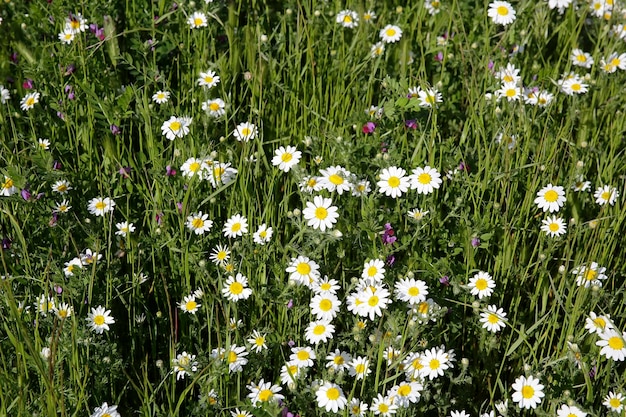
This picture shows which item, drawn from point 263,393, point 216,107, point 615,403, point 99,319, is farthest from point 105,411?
point 615,403

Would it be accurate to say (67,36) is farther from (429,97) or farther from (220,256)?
(429,97)

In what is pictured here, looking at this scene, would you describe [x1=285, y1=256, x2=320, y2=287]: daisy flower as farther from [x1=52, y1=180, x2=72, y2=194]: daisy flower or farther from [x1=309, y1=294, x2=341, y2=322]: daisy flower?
[x1=52, y1=180, x2=72, y2=194]: daisy flower

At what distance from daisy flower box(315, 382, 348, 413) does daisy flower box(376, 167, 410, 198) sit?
0.69 metres

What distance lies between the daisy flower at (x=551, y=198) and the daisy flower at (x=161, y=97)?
4.85 ft

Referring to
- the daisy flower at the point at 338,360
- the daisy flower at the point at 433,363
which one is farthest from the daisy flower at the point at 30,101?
the daisy flower at the point at 433,363

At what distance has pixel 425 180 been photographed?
246 centimetres

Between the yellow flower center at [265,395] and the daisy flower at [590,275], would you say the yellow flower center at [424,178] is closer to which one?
the daisy flower at [590,275]

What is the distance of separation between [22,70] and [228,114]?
0.91 metres

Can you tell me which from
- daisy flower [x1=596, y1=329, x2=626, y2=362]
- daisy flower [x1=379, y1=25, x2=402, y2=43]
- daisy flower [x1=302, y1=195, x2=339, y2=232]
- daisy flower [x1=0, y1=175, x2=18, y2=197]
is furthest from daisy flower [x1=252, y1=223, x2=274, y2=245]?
daisy flower [x1=379, y1=25, x2=402, y2=43]

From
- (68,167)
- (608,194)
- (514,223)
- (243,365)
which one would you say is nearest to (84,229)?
(68,167)

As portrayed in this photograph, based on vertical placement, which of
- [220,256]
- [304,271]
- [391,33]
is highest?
[391,33]

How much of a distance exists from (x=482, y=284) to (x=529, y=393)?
40 cm

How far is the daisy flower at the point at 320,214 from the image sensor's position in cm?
233

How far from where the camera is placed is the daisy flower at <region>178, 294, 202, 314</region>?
7.72 ft
